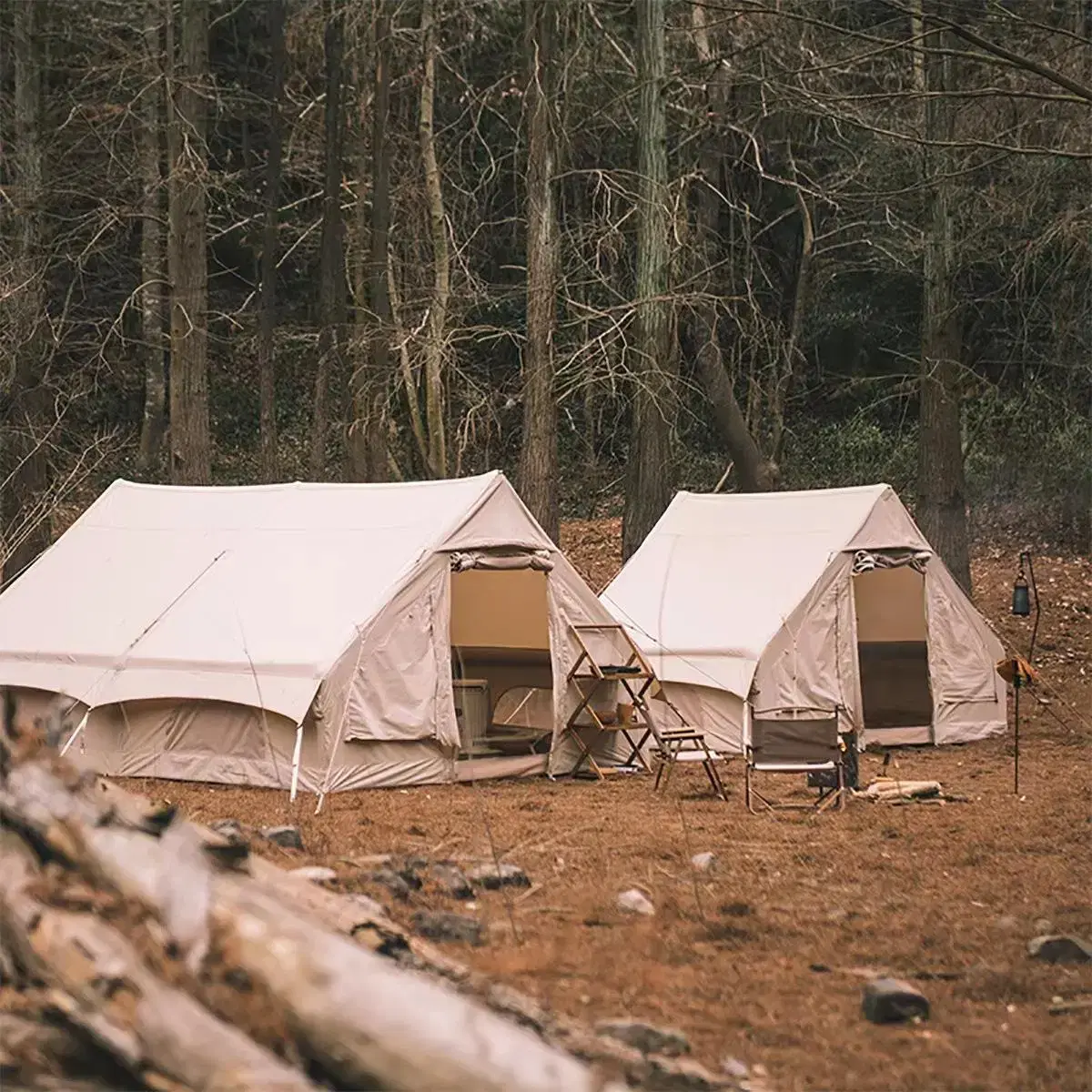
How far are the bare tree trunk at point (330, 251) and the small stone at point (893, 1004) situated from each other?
13.0 metres

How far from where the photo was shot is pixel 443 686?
1079 cm

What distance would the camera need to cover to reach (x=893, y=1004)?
5.31m

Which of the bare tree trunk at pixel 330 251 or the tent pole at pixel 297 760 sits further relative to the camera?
the bare tree trunk at pixel 330 251

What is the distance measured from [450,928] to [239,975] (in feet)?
7.83

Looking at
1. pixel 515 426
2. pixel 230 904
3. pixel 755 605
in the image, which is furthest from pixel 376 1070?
pixel 515 426

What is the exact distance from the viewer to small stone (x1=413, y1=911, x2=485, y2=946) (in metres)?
6.15

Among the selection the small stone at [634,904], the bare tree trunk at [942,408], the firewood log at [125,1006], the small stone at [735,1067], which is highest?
the bare tree trunk at [942,408]

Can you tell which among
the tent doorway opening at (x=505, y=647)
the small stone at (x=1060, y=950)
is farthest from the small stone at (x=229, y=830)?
the tent doorway opening at (x=505, y=647)

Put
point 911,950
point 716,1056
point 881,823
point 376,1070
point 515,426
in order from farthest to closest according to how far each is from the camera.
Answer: point 515,426 → point 881,823 → point 911,950 → point 716,1056 → point 376,1070

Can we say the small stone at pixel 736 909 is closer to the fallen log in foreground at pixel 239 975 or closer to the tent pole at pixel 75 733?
the fallen log in foreground at pixel 239 975

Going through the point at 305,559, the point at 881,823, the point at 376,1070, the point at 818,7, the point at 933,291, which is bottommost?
the point at 881,823

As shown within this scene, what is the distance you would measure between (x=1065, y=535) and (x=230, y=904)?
52.6 feet

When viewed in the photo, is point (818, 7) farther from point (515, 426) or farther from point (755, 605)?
point (515, 426)

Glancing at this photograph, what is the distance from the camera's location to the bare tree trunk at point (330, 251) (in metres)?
17.6
